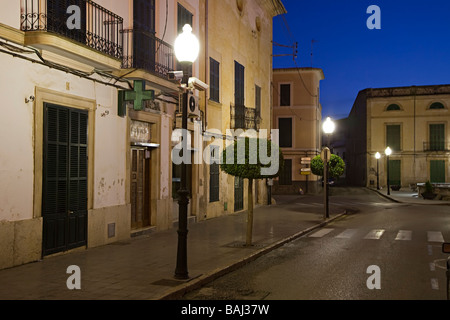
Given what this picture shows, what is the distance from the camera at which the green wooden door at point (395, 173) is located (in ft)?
146

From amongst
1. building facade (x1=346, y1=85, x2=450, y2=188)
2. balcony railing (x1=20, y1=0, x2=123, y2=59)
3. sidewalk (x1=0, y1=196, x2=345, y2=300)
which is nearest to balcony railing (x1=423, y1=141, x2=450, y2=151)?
building facade (x1=346, y1=85, x2=450, y2=188)

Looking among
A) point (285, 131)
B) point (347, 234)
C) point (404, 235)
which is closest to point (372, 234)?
point (347, 234)

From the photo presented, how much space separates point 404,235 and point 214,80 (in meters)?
9.04

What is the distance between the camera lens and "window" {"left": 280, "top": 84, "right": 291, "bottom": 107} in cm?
3869

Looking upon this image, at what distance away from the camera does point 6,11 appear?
331 inches

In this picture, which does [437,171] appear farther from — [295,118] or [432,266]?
[432,266]

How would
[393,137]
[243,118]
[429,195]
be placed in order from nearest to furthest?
[243,118] → [429,195] → [393,137]

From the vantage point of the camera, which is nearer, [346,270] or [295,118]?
[346,270]

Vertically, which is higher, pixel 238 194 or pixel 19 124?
pixel 19 124

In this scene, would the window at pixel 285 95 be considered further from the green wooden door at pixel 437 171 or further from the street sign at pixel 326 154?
the street sign at pixel 326 154

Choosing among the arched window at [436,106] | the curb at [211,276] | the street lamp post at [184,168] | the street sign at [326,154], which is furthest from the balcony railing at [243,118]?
the arched window at [436,106]

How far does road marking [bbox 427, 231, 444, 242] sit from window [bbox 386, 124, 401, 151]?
31646mm

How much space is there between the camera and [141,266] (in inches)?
344
